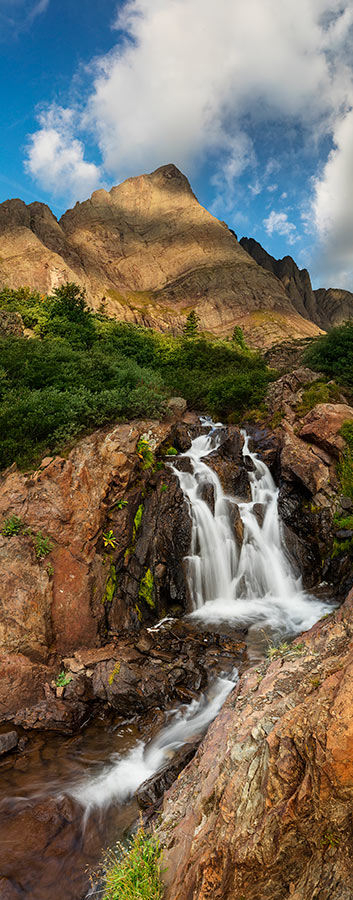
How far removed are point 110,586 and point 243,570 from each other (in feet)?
13.2

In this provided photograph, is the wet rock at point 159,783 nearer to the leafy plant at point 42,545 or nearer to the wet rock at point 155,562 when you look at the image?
the wet rock at point 155,562

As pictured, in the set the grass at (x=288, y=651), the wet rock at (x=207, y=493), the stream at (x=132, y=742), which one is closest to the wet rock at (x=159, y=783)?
the stream at (x=132, y=742)

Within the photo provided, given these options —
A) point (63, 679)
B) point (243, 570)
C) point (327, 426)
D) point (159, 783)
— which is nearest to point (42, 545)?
point (63, 679)

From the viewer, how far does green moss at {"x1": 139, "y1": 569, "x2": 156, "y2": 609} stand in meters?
9.91

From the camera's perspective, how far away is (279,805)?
2.85 m

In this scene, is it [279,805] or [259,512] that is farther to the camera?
[259,512]

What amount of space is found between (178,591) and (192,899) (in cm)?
760

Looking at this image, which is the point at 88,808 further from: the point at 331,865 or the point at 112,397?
the point at 112,397

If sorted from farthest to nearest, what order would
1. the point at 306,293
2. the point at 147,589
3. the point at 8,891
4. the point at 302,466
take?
1. the point at 306,293
2. the point at 302,466
3. the point at 147,589
4. the point at 8,891

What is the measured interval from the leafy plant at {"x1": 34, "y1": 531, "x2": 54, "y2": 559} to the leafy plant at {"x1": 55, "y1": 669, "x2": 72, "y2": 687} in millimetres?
2492

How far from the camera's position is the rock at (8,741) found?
252 inches

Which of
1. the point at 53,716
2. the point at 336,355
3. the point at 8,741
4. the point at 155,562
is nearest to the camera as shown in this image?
the point at 8,741

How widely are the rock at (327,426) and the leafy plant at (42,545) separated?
355 inches

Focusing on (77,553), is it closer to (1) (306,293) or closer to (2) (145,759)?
(2) (145,759)
